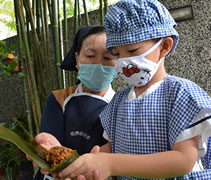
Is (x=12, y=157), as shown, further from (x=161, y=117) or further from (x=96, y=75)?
(x=161, y=117)

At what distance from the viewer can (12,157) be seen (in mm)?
2146

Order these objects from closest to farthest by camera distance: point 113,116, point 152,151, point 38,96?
point 152,151 < point 113,116 < point 38,96

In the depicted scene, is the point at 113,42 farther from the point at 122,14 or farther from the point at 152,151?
the point at 152,151

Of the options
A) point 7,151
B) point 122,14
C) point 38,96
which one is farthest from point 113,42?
point 7,151

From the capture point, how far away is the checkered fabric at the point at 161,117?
0.57 meters

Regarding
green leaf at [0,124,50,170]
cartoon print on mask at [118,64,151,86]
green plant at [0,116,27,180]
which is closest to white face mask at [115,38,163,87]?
cartoon print on mask at [118,64,151,86]

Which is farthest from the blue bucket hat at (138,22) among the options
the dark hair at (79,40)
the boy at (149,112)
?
the dark hair at (79,40)

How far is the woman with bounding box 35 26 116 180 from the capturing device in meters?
0.86

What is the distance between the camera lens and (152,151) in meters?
0.62

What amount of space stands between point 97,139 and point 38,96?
76 cm

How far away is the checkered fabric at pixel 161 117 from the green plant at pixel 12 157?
1.60 meters

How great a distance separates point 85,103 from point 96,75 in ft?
0.36

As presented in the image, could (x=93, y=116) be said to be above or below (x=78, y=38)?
below

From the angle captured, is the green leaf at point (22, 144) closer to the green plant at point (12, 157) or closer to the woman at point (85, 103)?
the woman at point (85, 103)
